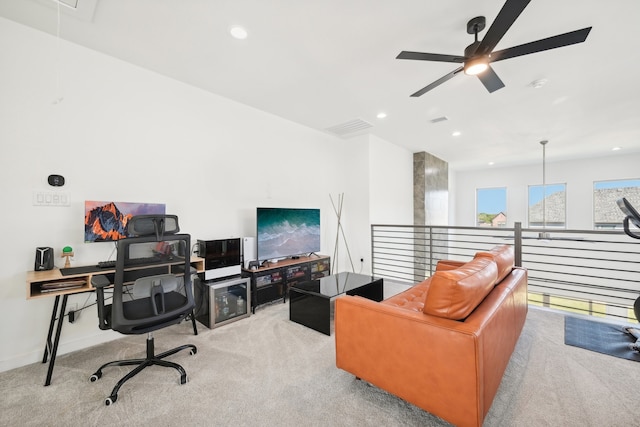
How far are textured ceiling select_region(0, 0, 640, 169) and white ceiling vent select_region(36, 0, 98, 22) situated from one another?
0.02 metres

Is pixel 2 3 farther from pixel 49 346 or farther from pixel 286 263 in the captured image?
pixel 286 263

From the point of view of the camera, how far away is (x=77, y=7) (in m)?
2.04

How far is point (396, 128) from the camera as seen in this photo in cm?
467

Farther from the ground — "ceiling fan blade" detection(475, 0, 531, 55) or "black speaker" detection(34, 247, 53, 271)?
"ceiling fan blade" detection(475, 0, 531, 55)

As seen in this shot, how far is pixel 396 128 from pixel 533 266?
553cm

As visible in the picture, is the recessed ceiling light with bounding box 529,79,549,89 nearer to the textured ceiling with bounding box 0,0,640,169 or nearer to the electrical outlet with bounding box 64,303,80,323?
the textured ceiling with bounding box 0,0,640,169

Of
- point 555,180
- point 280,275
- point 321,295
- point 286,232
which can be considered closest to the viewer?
point 321,295

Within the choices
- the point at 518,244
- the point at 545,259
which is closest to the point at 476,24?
the point at 518,244

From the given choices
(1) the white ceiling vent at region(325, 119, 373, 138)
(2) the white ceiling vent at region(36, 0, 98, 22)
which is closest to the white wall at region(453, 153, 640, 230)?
(1) the white ceiling vent at region(325, 119, 373, 138)

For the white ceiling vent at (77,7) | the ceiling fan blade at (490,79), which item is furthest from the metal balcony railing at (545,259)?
the white ceiling vent at (77,7)

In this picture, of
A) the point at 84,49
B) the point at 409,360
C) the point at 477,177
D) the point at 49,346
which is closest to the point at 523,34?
the point at 409,360

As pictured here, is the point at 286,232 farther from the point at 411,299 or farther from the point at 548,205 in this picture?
the point at 548,205

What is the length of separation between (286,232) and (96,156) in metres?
2.30

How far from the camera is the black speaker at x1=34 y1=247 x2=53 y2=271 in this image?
7.17ft
